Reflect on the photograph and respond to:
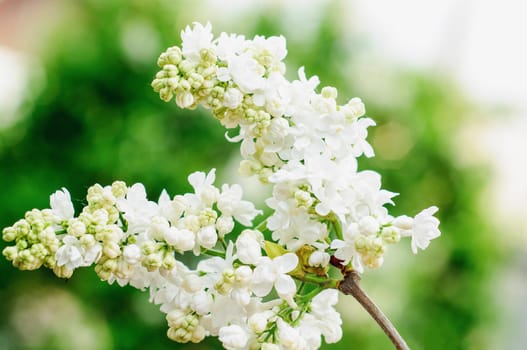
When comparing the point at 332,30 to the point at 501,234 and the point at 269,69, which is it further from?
the point at 269,69

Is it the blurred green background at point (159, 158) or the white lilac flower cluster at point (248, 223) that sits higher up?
the blurred green background at point (159, 158)

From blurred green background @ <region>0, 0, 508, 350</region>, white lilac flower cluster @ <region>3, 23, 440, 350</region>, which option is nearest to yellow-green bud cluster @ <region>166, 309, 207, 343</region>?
white lilac flower cluster @ <region>3, 23, 440, 350</region>

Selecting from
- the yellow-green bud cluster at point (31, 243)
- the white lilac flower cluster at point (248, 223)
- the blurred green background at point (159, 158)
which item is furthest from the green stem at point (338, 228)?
the blurred green background at point (159, 158)

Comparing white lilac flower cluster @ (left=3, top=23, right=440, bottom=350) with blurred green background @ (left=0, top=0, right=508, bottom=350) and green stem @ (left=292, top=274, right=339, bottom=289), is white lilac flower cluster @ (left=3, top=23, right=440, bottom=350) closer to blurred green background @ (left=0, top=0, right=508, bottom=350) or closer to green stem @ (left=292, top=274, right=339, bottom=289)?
green stem @ (left=292, top=274, right=339, bottom=289)

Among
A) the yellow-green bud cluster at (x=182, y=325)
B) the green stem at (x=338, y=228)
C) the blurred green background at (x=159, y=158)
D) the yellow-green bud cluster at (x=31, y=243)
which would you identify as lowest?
the yellow-green bud cluster at (x=31, y=243)

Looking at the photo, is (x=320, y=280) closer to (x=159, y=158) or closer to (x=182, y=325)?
(x=182, y=325)

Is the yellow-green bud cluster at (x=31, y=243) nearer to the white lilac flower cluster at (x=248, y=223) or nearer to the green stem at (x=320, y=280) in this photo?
the white lilac flower cluster at (x=248, y=223)

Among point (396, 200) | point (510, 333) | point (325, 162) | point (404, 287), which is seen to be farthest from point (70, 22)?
point (510, 333)
